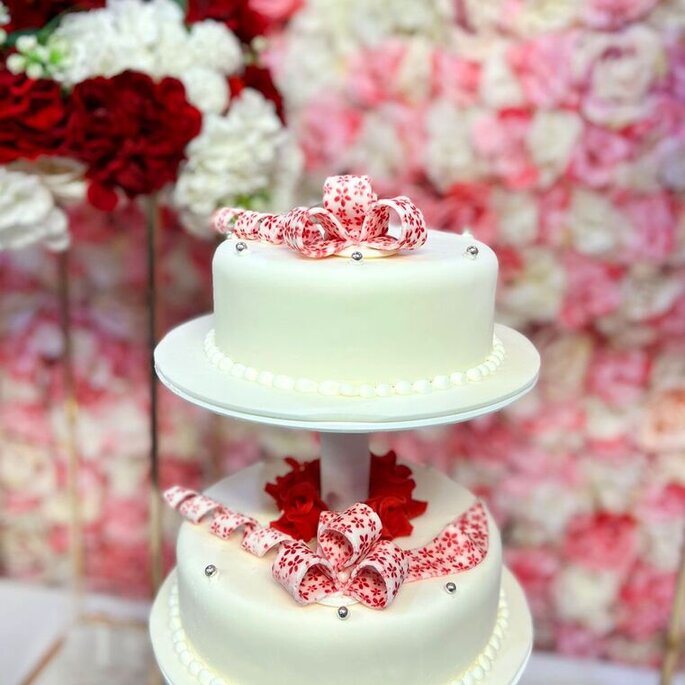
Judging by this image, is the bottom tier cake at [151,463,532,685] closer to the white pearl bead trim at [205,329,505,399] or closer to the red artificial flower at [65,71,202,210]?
the white pearl bead trim at [205,329,505,399]

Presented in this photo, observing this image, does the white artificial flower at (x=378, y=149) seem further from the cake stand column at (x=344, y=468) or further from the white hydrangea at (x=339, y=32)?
the cake stand column at (x=344, y=468)

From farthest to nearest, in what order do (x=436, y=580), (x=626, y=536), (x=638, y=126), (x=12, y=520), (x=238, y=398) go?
(x=12, y=520), (x=626, y=536), (x=638, y=126), (x=436, y=580), (x=238, y=398)

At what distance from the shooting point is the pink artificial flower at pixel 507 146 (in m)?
1.57

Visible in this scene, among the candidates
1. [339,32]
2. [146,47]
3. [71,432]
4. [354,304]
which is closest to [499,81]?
[339,32]

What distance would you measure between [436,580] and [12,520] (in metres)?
1.47

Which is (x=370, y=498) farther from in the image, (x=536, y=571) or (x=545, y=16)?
(x=545, y=16)

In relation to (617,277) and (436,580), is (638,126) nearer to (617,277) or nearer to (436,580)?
(617,277)

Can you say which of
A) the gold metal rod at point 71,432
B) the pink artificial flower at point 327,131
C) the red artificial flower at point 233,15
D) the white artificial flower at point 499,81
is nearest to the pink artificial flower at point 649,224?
the white artificial flower at point 499,81

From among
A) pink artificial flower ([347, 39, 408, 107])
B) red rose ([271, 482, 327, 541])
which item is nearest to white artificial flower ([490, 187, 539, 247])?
pink artificial flower ([347, 39, 408, 107])

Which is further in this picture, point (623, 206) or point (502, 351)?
point (623, 206)

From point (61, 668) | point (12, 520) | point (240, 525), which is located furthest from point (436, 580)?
point (12, 520)

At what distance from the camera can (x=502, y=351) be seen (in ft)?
3.56

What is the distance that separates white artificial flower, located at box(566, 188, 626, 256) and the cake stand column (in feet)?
2.43

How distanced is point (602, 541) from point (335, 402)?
1171 millimetres
